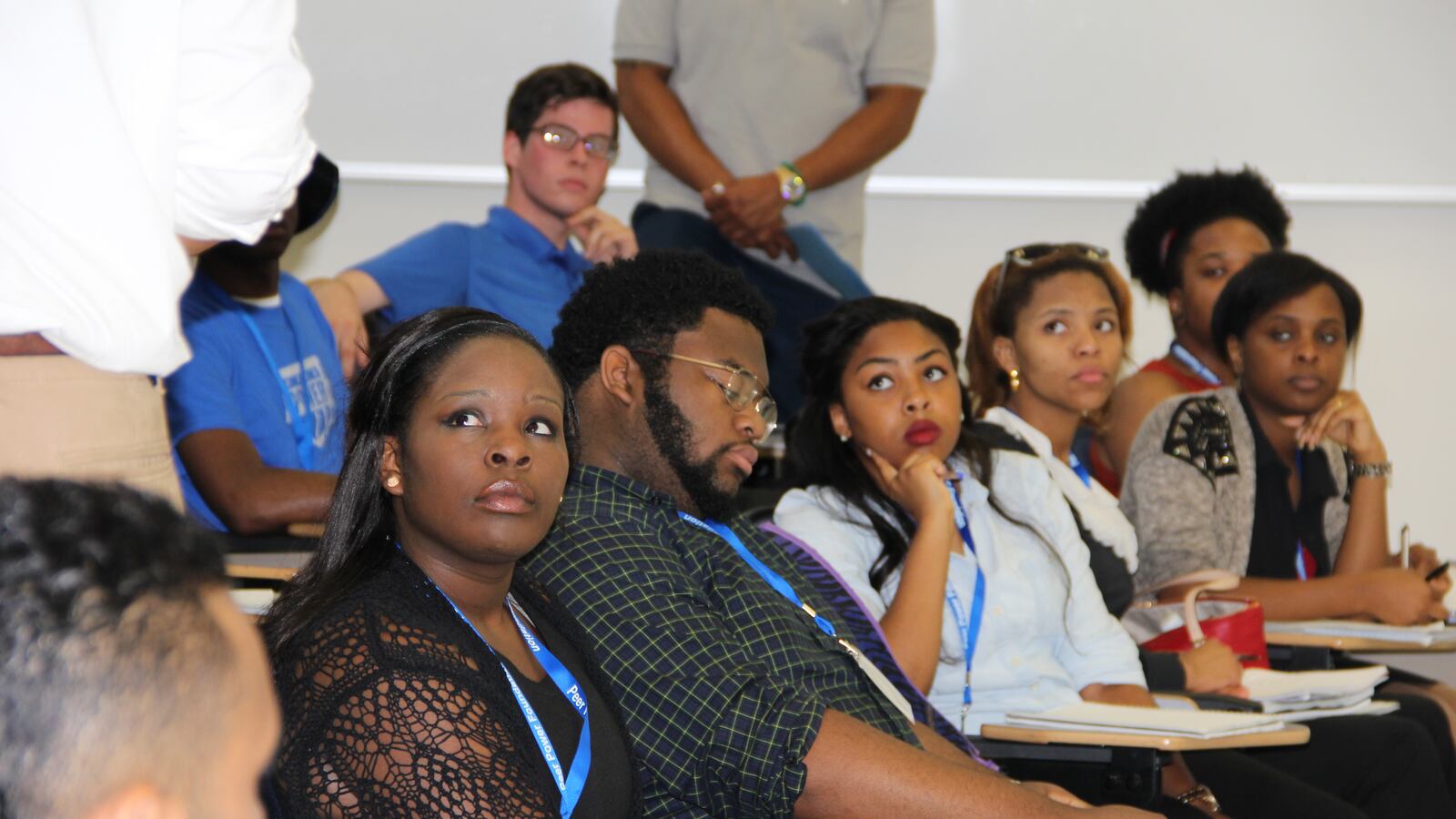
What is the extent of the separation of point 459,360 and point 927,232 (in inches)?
156

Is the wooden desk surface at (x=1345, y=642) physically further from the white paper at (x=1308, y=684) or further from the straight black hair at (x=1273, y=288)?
the straight black hair at (x=1273, y=288)

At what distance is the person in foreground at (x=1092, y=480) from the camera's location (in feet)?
9.71

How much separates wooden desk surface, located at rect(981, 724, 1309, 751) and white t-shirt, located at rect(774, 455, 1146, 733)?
0.98 ft

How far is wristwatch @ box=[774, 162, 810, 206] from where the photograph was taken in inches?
156

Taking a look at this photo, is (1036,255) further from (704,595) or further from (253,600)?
(253,600)

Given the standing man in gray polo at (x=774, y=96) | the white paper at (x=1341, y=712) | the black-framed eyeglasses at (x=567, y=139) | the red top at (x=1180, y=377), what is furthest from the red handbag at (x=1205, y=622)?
the black-framed eyeglasses at (x=567, y=139)

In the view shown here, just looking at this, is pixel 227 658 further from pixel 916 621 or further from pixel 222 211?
pixel 916 621

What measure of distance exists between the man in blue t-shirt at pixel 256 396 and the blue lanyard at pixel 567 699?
843mm

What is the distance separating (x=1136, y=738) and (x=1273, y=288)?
1.87m

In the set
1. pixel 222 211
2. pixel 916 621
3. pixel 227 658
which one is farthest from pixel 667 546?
pixel 227 658

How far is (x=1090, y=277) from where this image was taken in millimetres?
3607

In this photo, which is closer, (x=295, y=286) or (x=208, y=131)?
(x=208, y=131)

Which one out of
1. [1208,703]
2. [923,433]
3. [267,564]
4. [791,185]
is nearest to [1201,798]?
[1208,703]

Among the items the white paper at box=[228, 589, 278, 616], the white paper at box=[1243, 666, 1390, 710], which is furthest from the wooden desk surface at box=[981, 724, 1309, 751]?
the white paper at box=[228, 589, 278, 616]
